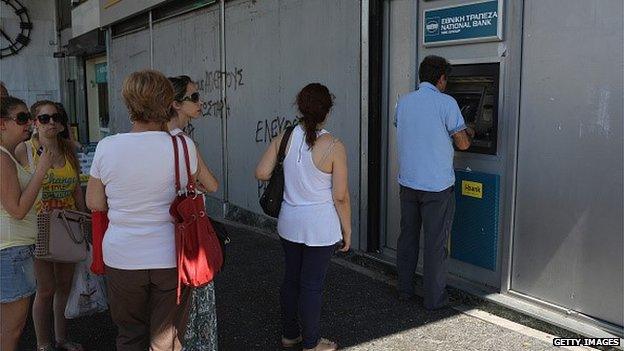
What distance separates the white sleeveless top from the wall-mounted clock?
652 inches

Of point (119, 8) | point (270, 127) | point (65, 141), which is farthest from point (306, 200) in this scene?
point (119, 8)

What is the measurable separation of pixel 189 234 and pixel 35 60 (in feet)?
55.8

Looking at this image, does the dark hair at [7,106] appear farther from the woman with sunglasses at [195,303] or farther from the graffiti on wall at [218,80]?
the graffiti on wall at [218,80]

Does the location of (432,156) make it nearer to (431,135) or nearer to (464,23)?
(431,135)

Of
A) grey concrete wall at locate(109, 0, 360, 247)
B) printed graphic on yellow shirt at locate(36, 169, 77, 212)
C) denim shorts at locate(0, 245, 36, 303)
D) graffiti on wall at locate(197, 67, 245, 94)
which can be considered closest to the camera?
denim shorts at locate(0, 245, 36, 303)

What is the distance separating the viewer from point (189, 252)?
2383 millimetres

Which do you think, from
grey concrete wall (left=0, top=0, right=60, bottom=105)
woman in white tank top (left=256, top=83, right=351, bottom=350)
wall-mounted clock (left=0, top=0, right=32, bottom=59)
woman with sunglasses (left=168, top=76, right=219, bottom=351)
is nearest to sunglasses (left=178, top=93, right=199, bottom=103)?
woman with sunglasses (left=168, top=76, right=219, bottom=351)

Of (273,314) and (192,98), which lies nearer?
(192,98)

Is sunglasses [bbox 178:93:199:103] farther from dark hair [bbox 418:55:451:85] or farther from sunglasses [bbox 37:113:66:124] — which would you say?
dark hair [bbox 418:55:451:85]

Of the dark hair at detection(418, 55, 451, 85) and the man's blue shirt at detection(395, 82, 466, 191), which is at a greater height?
the dark hair at detection(418, 55, 451, 85)

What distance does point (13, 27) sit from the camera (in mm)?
16922

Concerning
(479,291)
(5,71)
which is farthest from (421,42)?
(5,71)

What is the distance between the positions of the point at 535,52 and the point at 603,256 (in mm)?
1345

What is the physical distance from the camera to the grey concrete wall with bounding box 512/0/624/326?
3.34 metres
